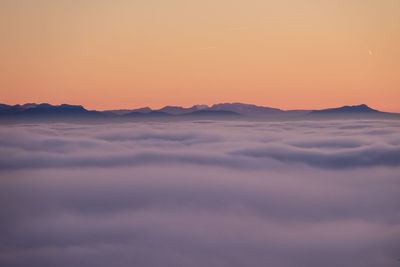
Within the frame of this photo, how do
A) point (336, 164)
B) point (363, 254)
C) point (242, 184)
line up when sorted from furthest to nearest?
point (336, 164)
point (242, 184)
point (363, 254)

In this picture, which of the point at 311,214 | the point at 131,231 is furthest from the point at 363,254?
the point at 131,231

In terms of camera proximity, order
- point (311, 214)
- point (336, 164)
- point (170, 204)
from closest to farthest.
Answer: point (311, 214) → point (170, 204) → point (336, 164)

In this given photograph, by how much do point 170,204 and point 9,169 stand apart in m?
5.13

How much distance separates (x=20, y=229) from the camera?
7355 millimetres

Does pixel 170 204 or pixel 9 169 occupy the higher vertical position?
pixel 9 169

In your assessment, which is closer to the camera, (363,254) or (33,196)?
(363,254)

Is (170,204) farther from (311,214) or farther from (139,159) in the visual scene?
(139,159)

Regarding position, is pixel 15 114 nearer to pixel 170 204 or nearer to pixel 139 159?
pixel 170 204

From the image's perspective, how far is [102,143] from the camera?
17.5 m

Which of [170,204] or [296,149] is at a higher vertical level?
[296,149]

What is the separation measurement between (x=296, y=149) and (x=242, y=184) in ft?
16.7

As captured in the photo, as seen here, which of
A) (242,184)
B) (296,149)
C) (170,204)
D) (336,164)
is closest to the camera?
(170,204)

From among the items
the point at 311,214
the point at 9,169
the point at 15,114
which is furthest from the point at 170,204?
the point at 9,169

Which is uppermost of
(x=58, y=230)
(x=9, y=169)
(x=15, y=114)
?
(x=15, y=114)
